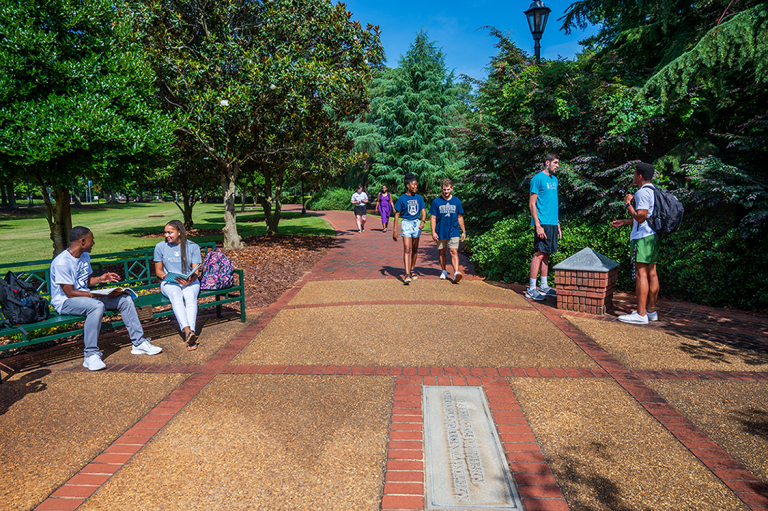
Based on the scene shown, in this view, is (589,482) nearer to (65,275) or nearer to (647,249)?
(647,249)

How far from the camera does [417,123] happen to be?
3073 cm

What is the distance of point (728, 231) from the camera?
6.79 m

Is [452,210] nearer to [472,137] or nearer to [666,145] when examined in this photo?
[472,137]

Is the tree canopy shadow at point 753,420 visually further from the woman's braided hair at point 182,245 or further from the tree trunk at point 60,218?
the tree trunk at point 60,218

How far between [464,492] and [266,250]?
11.1m

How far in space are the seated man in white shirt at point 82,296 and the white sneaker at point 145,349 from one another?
226mm

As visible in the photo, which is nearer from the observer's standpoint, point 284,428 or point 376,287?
point 284,428

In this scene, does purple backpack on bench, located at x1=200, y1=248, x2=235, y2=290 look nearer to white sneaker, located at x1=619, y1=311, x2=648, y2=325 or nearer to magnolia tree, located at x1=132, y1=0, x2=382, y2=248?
white sneaker, located at x1=619, y1=311, x2=648, y2=325

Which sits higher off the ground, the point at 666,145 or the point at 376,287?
the point at 666,145

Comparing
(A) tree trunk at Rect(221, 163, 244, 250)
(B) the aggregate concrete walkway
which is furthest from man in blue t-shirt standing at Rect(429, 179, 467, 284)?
(A) tree trunk at Rect(221, 163, 244, 250)

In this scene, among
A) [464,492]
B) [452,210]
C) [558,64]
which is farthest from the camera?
[558,64]

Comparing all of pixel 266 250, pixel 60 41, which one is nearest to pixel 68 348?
pixel 60 41

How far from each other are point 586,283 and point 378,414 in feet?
13.3

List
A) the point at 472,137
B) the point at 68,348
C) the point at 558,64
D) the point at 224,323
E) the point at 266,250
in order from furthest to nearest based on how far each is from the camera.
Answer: the point at 266,250
the point at 472,137
the point at 558,64
the point at 224,323
the point at 68,348
